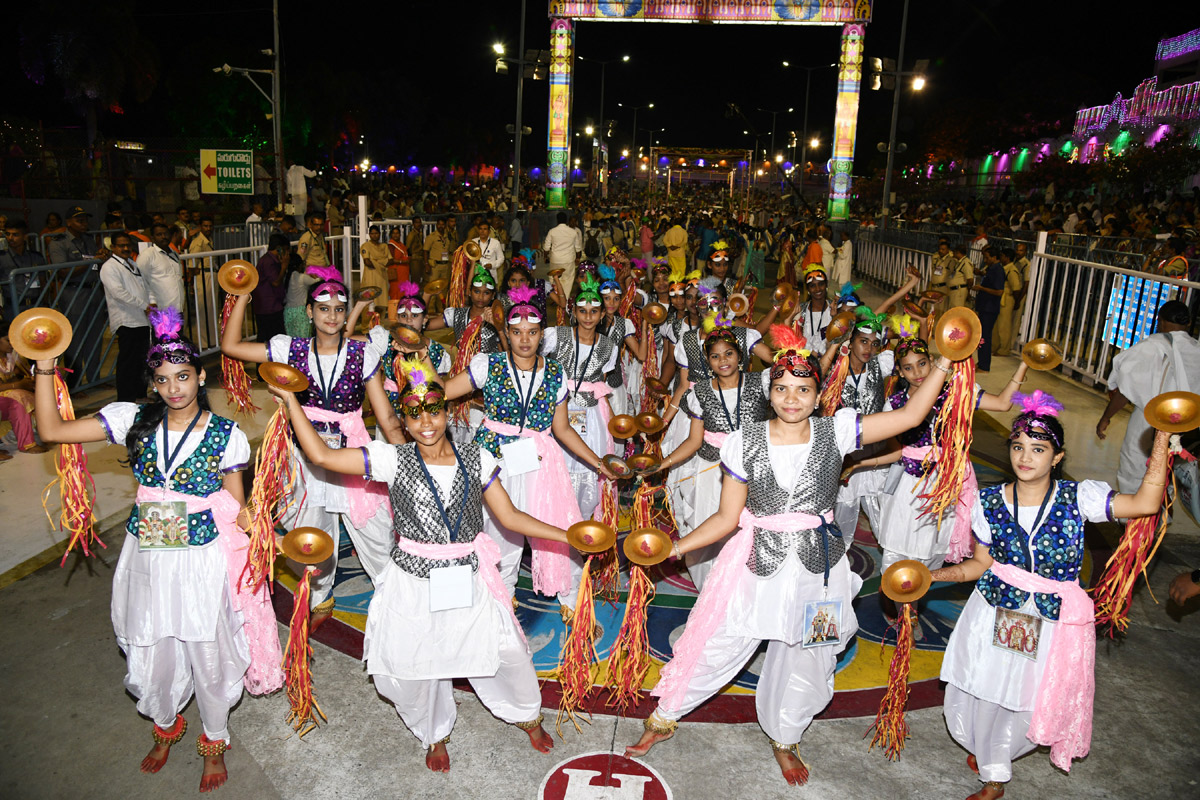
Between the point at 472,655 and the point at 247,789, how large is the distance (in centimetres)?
104

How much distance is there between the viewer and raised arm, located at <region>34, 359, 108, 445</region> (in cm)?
351

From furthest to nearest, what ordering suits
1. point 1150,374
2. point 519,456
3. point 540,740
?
point 1150,374, point 519,456, point 540,740

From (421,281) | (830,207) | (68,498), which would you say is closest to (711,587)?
(68,498)

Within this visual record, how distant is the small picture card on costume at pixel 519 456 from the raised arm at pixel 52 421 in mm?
1823

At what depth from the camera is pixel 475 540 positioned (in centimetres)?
376

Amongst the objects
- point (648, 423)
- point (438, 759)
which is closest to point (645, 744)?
point (438, 759)

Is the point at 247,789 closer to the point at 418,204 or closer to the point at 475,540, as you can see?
the point at 475,540

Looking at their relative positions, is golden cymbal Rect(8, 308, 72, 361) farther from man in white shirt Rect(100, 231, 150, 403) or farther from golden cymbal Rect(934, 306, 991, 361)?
man in white shirt Rect(100, 231, 150, 403)

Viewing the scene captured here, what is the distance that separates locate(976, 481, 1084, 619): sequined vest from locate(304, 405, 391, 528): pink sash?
3101 mm

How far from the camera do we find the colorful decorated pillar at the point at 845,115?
27781mm

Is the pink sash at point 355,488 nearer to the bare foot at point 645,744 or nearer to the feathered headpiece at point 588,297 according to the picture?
the feathered headpiece at point 588,297

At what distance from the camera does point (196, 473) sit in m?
3.55

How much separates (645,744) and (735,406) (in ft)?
6.53

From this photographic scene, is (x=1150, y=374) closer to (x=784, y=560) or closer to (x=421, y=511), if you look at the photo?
(x=784, y=560)
